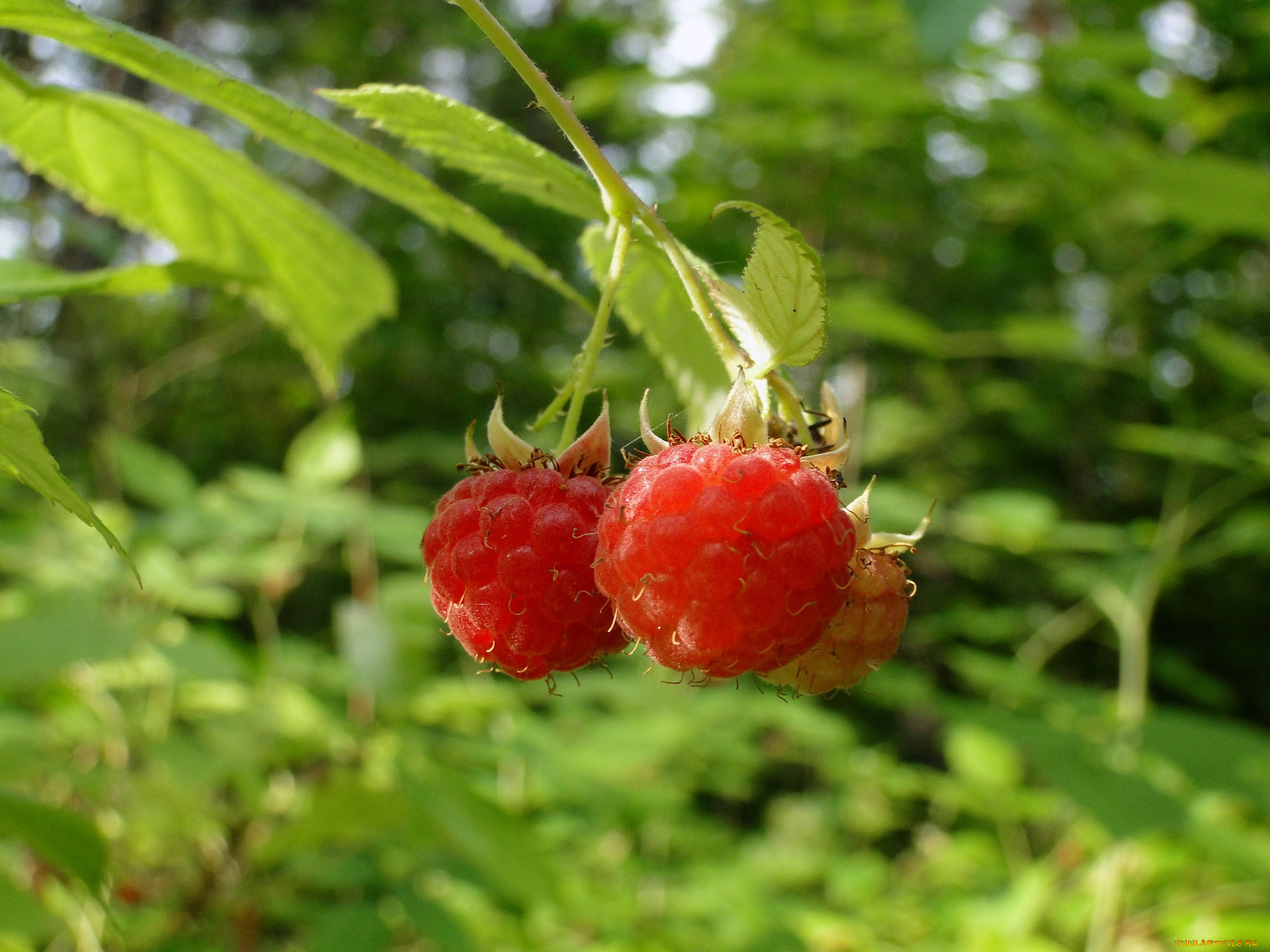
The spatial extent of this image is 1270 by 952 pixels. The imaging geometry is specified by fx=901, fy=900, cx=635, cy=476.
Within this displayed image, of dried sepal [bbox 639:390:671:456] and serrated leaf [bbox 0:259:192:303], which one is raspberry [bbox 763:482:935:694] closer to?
dried sepal [bbox 639:390:671:456]

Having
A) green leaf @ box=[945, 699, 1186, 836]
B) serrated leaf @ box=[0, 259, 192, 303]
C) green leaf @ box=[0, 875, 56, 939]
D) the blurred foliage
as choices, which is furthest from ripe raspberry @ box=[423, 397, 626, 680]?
green leaf @ box=[945, 699, 1186, 836]

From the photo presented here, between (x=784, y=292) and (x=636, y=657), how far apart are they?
2.44 metres

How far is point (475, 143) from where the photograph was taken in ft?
2.35

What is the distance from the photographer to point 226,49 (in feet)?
22.7

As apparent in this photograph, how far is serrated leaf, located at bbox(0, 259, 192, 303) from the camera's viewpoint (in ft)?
2.58

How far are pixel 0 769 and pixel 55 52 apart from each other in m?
2.09

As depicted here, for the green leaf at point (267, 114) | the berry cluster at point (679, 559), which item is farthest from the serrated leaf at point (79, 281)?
the berry cluster at point (679, 559)

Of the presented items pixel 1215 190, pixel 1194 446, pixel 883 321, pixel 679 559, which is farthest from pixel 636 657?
pixel 679 559

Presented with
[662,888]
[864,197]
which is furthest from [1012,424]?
[662,888]

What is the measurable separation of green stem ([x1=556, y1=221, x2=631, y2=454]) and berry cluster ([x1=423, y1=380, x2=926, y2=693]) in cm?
3

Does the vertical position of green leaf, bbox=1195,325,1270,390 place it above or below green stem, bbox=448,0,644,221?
below

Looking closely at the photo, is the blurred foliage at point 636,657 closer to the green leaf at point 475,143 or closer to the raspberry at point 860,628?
the green leaf at point 475,143

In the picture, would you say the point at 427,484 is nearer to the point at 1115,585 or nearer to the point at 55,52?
the point at 55,52

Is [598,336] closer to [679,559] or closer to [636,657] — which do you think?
[679,559]
